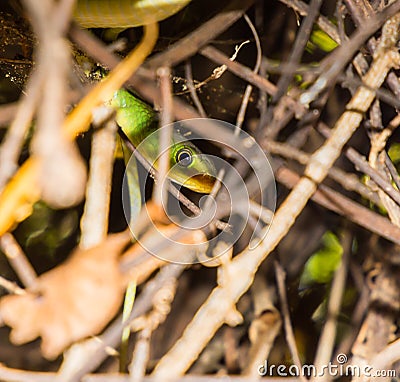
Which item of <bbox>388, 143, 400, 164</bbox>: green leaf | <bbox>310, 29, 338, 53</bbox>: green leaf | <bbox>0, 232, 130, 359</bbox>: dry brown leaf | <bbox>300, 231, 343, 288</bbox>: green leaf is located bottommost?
<bbox>300, 231, 343, 288</bbox>: green leaf

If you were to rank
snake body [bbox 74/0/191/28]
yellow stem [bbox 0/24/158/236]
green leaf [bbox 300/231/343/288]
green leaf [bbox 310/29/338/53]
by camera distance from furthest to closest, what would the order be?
1. green leaf [bbox 300/231/343/288]
2. green leaf [bbox 310/29/338/53]
3. snake body [bbox 74/0/191/28]
4. yellow stem [bbox 0/24/158/236]

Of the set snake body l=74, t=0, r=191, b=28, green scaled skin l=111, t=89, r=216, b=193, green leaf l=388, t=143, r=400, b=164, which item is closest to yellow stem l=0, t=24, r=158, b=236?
snake body l=74, t=0, r=191, b=28

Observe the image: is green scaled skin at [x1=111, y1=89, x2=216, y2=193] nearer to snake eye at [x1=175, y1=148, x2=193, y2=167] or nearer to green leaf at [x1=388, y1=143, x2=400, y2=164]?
snake eye at [x1=175, y1=148, x2=193, y2=167]

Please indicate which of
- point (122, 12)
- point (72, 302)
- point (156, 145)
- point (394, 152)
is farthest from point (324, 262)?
point (72, 302)

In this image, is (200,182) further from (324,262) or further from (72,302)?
(72,302)

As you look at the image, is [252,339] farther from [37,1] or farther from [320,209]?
[37,1]

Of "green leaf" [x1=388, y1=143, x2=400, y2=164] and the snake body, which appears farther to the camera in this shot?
"green leaf" [x1=388, y1=143, x2=400, y2=164]

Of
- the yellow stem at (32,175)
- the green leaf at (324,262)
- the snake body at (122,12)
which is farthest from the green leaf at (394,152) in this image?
the yellow stem at (32,175)

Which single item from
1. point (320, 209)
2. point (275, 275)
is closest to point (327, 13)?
point (320, 209)
